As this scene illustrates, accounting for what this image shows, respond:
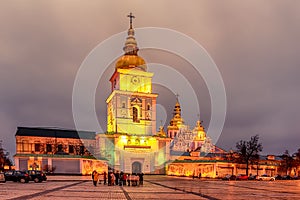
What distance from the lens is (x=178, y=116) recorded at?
128 metres

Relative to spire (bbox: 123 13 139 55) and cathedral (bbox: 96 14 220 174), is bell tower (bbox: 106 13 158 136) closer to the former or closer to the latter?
cathedral (bbox: 96 14 220 174)

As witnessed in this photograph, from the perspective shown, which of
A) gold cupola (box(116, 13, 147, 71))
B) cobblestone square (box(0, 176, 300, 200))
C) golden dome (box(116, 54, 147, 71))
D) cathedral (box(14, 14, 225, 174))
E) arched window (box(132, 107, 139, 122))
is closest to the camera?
cobblestone square (box(0, 176, 300, 200))

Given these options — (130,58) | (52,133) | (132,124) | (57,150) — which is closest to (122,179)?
(132,124)

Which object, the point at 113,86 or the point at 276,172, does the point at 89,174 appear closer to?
the point at 113,86

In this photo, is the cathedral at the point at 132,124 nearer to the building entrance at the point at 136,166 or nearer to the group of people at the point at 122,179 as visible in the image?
the building entrance at the point at 136,166

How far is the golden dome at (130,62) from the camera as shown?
3073 inches

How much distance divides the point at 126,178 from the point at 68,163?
36.7m

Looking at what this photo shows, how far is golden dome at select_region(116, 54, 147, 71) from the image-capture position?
78.1 m

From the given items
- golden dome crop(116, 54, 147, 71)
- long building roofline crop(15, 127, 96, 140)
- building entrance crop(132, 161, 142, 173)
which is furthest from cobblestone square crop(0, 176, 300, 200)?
long building roofline crop(15, 127, 96, 140)

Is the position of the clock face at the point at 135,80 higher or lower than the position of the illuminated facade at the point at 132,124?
higher

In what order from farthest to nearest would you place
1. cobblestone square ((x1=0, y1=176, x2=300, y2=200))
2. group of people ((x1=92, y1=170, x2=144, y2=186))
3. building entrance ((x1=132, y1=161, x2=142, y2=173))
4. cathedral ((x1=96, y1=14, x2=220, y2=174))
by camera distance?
1. building entrance ((x1=132, y1=161, x2=142, y2=173))
2. cathedral ((x1=96, y1=14, x2=220, y2=174))
3. group of people ((x1=92, y1=170, x2=144, y2=186))
4. cobblestone square ((x1=0, y1=176, x2=300, y2=200))

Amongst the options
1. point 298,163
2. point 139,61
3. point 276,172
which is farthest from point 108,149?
point 298,163

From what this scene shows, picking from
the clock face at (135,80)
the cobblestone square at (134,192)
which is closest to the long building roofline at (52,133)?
the clock face at (135,80)

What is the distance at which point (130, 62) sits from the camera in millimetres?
78375
